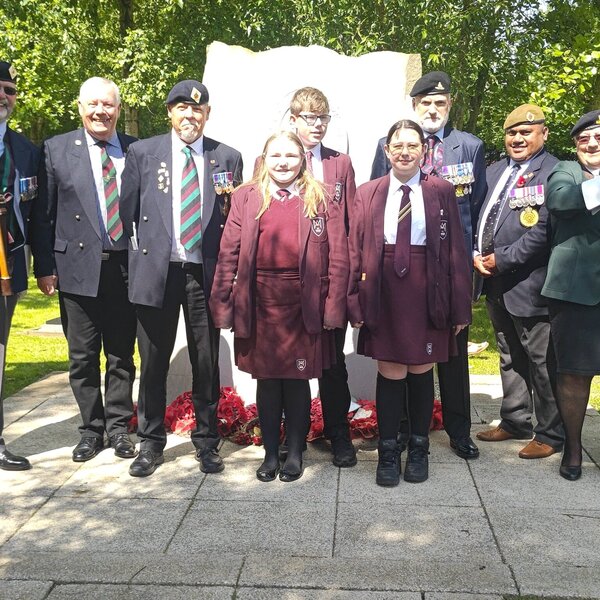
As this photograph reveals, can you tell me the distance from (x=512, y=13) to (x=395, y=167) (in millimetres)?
9131

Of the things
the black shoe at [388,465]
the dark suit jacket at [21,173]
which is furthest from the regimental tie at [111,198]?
the black shoe at [388,465]

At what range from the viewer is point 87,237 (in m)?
4.78

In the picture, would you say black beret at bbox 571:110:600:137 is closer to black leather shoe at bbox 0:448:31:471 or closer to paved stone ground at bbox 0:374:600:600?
paved stone ground at bbox 0:374:600:600

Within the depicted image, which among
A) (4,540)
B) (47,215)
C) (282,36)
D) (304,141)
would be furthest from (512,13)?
(4,540)

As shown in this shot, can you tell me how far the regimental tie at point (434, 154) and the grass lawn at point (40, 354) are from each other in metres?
2.65

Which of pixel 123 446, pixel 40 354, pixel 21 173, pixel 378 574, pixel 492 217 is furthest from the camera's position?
pixel 40 354

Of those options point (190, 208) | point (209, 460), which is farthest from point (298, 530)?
point (190, 208)

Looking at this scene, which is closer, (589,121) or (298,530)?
(298,530)

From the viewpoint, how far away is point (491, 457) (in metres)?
5.00

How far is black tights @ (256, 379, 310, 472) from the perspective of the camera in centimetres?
462

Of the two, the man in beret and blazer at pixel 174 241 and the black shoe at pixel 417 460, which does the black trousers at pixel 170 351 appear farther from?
the black shoe at pixel 417 460

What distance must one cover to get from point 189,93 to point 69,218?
1.03m

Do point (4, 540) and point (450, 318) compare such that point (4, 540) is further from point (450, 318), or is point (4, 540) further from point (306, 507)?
point (450, 318)

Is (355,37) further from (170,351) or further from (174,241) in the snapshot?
(170,351)
